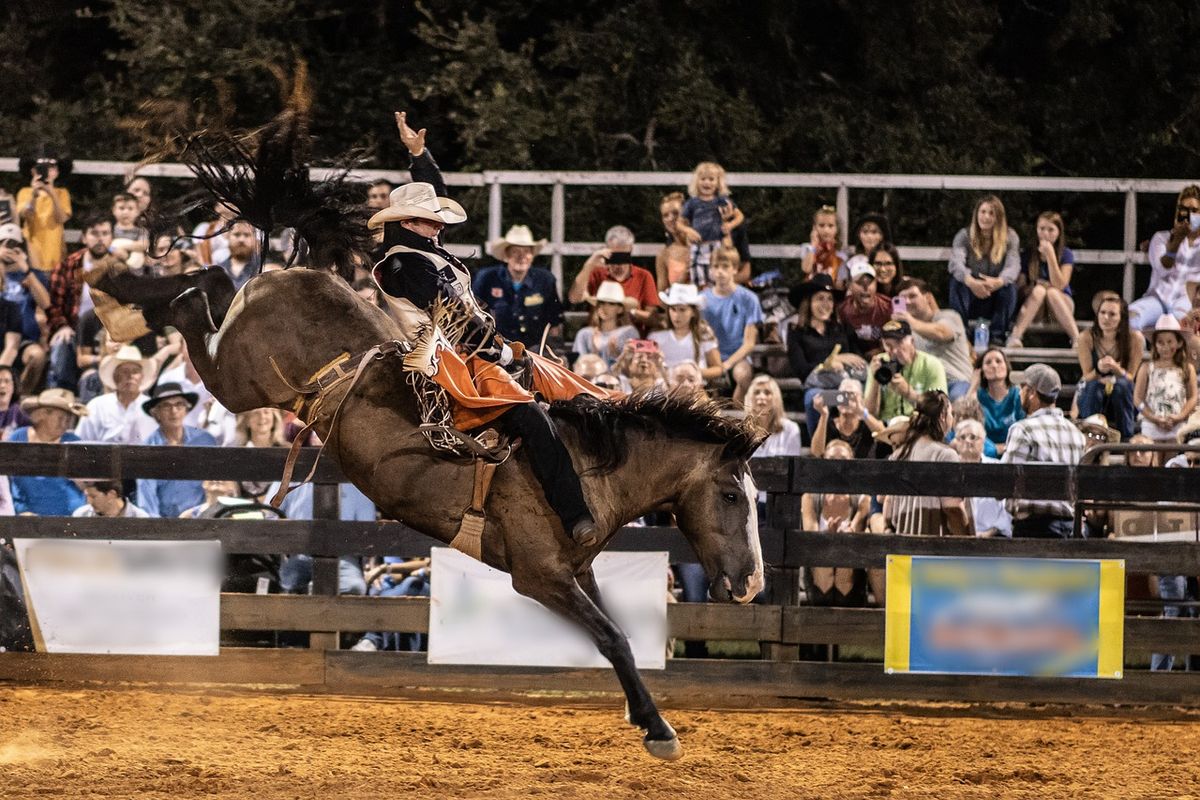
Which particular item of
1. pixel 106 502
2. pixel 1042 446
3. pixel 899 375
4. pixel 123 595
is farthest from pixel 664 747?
pixel 899 375

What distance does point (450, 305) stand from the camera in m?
6.59

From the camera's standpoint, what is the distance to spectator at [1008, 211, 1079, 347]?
11641 mm

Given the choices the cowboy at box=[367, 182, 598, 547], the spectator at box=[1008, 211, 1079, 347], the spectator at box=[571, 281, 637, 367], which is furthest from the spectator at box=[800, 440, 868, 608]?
the spectator at box=[1008, 211, 1079, 347]

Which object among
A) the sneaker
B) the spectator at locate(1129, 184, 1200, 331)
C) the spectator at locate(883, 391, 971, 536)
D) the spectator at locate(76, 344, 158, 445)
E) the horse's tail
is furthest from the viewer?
the spectator at locate(1129, 184, 1200, 331)

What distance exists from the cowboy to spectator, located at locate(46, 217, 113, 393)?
16.0 feet

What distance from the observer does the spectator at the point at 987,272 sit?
37.8 feet

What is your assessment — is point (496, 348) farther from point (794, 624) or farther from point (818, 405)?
point (818, 405)

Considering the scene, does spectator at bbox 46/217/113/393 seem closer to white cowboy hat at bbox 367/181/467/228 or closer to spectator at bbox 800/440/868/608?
white cowboy hat at bbox 367/181/467/228

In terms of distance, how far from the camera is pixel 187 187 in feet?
47.9

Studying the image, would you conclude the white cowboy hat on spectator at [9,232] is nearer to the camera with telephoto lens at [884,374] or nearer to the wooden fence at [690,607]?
the wooden fence at [690,607]

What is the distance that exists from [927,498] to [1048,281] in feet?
12.1

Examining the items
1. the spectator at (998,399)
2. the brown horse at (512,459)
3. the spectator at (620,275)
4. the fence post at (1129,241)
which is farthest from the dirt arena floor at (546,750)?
the fence post at (1129,241)

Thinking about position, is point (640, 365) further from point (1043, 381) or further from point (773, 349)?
point (1043, 381)

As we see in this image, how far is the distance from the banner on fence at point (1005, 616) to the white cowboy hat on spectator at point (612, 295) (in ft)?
10.9
